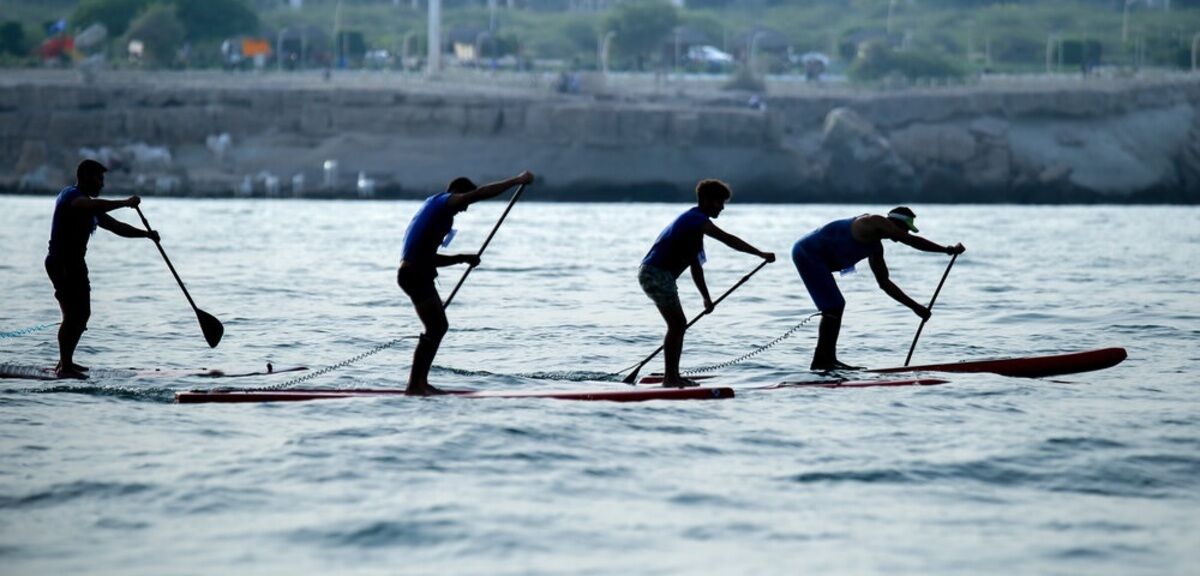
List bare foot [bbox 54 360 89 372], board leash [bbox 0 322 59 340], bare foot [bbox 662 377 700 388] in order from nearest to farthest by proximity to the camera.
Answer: bare foot [bbox 662 377 700 388]
bare foot [bbox 54 360 89 372]
board leash [bbox 0 322 59 340]

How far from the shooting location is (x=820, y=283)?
13992 millimetres

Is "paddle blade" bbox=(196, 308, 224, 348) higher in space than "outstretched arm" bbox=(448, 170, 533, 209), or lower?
lower

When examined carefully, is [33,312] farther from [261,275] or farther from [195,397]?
[195,397]

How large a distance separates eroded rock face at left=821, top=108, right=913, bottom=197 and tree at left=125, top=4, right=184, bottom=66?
39030 mm

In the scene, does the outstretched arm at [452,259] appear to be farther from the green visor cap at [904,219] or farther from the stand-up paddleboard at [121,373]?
the green visor cap at [904,219]

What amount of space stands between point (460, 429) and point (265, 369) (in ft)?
13.3

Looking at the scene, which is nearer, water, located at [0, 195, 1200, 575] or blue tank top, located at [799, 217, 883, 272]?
water, located at [0, 195, 1200, 575]

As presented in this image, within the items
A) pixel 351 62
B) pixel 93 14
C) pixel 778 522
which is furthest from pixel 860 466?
pixel 93 14

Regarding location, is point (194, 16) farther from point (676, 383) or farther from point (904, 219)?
point (676, 383)

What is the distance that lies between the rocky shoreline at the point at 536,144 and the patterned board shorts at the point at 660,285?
6015 cm

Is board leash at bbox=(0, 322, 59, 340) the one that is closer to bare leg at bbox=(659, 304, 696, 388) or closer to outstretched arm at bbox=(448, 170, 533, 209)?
outstretched arm at bbox=(448, 170, 533, 209)

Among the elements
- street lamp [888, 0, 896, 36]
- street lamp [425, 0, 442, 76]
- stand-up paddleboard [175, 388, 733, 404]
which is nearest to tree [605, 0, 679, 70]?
street lamp [425, 0, 442, 76]

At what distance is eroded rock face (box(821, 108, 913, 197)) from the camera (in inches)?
3054

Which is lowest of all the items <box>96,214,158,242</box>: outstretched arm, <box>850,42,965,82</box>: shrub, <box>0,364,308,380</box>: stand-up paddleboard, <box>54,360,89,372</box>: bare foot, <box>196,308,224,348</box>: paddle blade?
<box>0,364,308,380</box>: stand-up paddleboard
